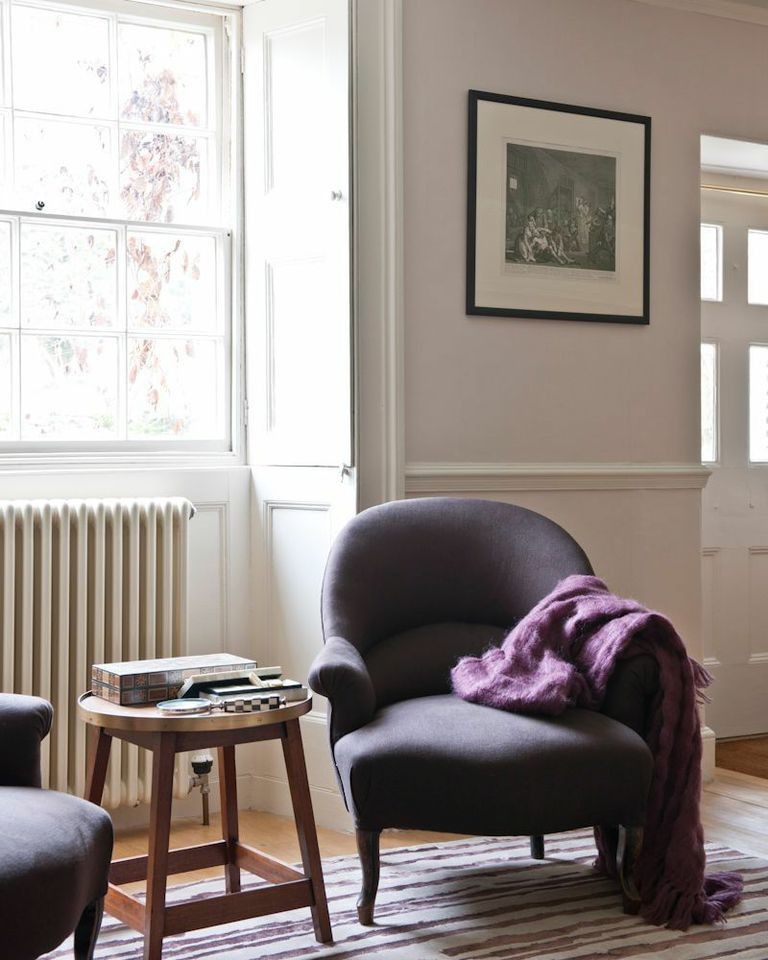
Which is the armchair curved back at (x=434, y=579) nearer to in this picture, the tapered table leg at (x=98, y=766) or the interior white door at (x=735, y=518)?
the tapered table leg at (x=98, y=766)

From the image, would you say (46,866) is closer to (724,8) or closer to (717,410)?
(717,410)

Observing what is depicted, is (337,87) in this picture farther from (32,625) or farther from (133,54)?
(32,625)

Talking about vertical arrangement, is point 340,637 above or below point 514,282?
below

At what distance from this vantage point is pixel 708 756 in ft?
12.7

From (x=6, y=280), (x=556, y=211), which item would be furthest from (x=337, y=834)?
(x=556, y=211)

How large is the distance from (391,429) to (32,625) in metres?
1.16

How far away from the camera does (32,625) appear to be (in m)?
3.17

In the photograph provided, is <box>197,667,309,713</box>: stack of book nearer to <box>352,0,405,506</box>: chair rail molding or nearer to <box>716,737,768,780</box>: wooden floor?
<box>352,0,405,506</box>: chair rail molding

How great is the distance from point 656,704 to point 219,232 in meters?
2.02

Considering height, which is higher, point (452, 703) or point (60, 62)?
point (60, 62)

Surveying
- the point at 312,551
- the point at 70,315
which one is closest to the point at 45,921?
the point at 312,551

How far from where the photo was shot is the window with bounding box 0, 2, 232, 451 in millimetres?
3385

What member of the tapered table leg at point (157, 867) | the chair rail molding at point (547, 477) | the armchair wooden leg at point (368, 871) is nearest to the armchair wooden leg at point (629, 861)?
the armchair wooden leg at point (368, 871)

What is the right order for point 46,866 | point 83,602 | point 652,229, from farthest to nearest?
point 652,229
point 83,602
point 46,866
